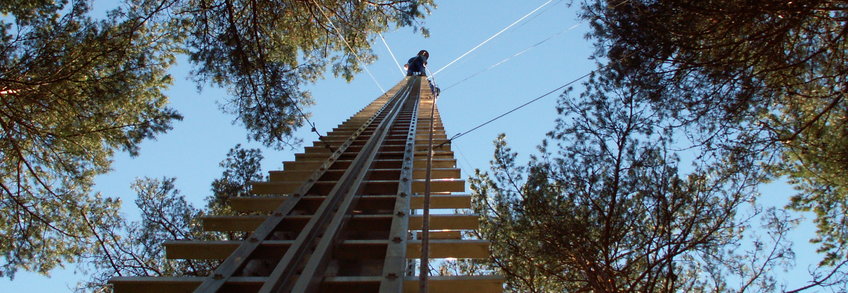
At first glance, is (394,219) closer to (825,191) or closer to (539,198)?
(539,198)

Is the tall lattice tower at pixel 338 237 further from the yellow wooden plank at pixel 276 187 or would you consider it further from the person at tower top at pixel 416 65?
the person at tower top at pixel 416 65

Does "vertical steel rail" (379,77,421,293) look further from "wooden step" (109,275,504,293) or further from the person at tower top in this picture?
the person at tower top

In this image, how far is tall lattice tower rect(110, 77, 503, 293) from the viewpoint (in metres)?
2.16

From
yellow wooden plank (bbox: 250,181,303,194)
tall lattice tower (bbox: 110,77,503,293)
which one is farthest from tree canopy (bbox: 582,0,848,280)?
yellow wooden plank (bbox: 250,181,303,194)

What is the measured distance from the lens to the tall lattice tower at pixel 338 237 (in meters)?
2.16

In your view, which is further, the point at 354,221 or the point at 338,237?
the point at 354,221

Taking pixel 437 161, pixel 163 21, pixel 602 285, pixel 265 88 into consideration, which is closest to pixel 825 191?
pixel 602 285

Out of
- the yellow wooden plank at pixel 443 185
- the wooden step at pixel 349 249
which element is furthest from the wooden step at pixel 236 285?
the yellow wooden plank at pixel 443 185

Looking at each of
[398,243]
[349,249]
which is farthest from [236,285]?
[398,243]

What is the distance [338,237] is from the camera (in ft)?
8.75

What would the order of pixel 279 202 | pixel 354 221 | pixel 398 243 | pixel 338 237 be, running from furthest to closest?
1. pixel 279 202
2. pixel 354 221
3. pixel 338 237
4. pixel 398 243

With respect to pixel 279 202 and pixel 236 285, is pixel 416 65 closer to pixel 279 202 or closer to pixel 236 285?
pixel 279 202

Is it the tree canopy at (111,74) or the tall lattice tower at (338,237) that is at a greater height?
the tree canopy at (111,74)

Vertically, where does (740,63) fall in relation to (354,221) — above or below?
above
